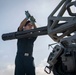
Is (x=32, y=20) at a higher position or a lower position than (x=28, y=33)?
higher

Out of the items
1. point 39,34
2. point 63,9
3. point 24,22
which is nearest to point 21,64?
point 24,22

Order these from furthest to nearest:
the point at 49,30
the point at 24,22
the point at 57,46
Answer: the point at 24,22
the point at 49,30
the point at 57,46

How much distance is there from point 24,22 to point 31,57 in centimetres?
108

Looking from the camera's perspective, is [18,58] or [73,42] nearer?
[73,42]

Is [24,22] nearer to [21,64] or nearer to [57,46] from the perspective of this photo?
[21,64]

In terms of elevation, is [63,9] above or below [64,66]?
above

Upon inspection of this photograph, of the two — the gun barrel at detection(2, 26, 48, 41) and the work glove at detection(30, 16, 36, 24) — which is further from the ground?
the work glove at detection(30, 16, 36, 24)

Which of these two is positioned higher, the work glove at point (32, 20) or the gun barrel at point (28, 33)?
the work glove at point (32, 20)

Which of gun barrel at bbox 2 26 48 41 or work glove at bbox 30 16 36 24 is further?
work glove at bbox 30 16 36 24

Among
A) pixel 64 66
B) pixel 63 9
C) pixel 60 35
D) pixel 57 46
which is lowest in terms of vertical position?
pixel 64 66

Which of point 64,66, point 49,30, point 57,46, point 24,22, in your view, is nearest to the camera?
point 64,66

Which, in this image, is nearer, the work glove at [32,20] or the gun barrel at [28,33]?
the gun barrel at [28,33]

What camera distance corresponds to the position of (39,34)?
5531 millimetres

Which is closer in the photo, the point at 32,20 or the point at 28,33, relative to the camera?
the point at 28,33
